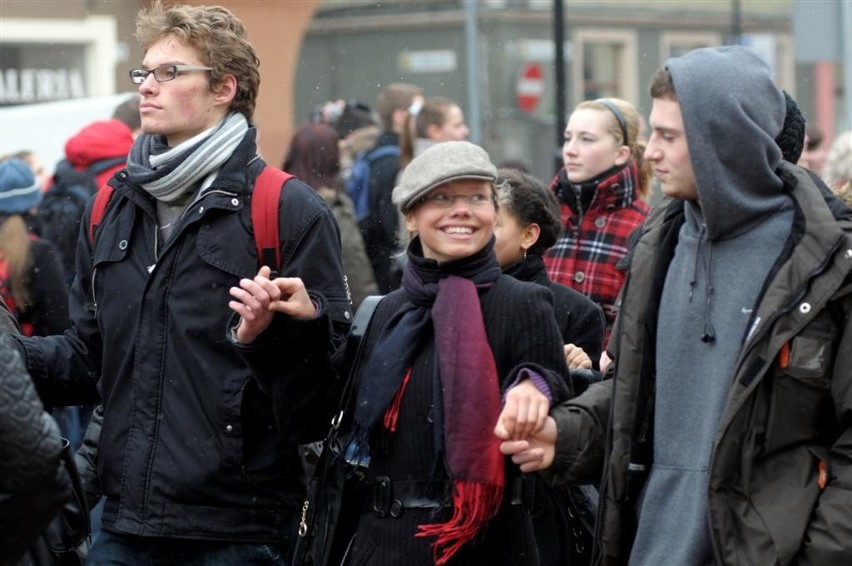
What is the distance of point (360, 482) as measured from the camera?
405 centimetres

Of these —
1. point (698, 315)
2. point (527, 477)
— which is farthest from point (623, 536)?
point (698, 315)

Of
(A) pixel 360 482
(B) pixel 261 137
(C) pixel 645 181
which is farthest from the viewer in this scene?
(B) pixel 261 137

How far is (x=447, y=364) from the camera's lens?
12.8ft

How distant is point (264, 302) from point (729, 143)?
47.4 inches

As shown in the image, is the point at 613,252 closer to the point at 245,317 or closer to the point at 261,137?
the point at 245,317

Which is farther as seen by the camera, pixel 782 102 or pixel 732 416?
pixel 782 102

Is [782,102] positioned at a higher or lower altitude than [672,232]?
higher

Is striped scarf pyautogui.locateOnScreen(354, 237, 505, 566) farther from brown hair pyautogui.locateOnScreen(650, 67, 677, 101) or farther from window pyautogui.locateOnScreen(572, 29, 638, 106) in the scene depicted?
window pyautogui.locateOnScreen(572, 29, 638, 106)

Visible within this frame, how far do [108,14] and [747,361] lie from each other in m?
5.70

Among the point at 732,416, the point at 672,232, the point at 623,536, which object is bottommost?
the point at 623,536

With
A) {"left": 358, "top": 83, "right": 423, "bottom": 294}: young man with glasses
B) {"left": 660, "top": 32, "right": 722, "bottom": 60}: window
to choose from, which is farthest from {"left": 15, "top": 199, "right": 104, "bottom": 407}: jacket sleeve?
{"left": 660, "top": 32, "right": 722, "bottom": 60}: window

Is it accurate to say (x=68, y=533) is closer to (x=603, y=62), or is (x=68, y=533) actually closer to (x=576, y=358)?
(x=576, y=358)

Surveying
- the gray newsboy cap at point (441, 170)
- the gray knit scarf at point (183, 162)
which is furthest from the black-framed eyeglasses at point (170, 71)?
the gray newsboy cap at point (441, 170)

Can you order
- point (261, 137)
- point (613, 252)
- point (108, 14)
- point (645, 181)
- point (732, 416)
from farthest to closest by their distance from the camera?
point (261, 137) < point (108, 14) < point (645, 181) < point (613, 252) < point (732, 416)
